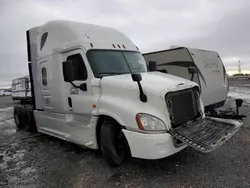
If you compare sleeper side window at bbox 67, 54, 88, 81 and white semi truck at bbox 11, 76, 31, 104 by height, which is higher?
sleeper side window at bbox 67, 54, 88, 81

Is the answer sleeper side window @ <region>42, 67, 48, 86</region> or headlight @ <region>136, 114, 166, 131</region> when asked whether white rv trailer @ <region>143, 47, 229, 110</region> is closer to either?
sleeper side window @ <region>42, 67, 48, 86</region>

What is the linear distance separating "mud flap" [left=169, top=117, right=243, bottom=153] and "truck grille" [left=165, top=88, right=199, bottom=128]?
0.14 metres

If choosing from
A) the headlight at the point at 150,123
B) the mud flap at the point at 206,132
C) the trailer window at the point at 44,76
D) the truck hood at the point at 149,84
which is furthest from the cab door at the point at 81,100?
the mud flap at the point at 206,132

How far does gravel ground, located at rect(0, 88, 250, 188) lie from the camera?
4.18 meters

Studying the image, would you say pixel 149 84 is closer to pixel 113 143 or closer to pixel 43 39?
pixel 113 143

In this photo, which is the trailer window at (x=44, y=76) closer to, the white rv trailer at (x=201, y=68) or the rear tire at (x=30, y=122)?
the rear tire at (x=30, y=122)

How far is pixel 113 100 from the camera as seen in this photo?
15.6 ft

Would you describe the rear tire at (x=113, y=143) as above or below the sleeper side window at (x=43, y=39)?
below

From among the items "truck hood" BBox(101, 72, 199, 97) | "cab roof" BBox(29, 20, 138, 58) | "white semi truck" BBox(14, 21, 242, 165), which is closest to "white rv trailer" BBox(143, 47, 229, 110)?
"cab roof" BBox(29, 20, 138, 58)

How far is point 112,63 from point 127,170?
2.30m

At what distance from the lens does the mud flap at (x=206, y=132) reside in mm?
3993

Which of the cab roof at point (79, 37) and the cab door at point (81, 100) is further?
the cab roof at point (79, 37)

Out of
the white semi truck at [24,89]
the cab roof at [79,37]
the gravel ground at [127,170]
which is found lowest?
the gravel ground at [127,170]

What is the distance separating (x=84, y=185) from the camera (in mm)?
4211
